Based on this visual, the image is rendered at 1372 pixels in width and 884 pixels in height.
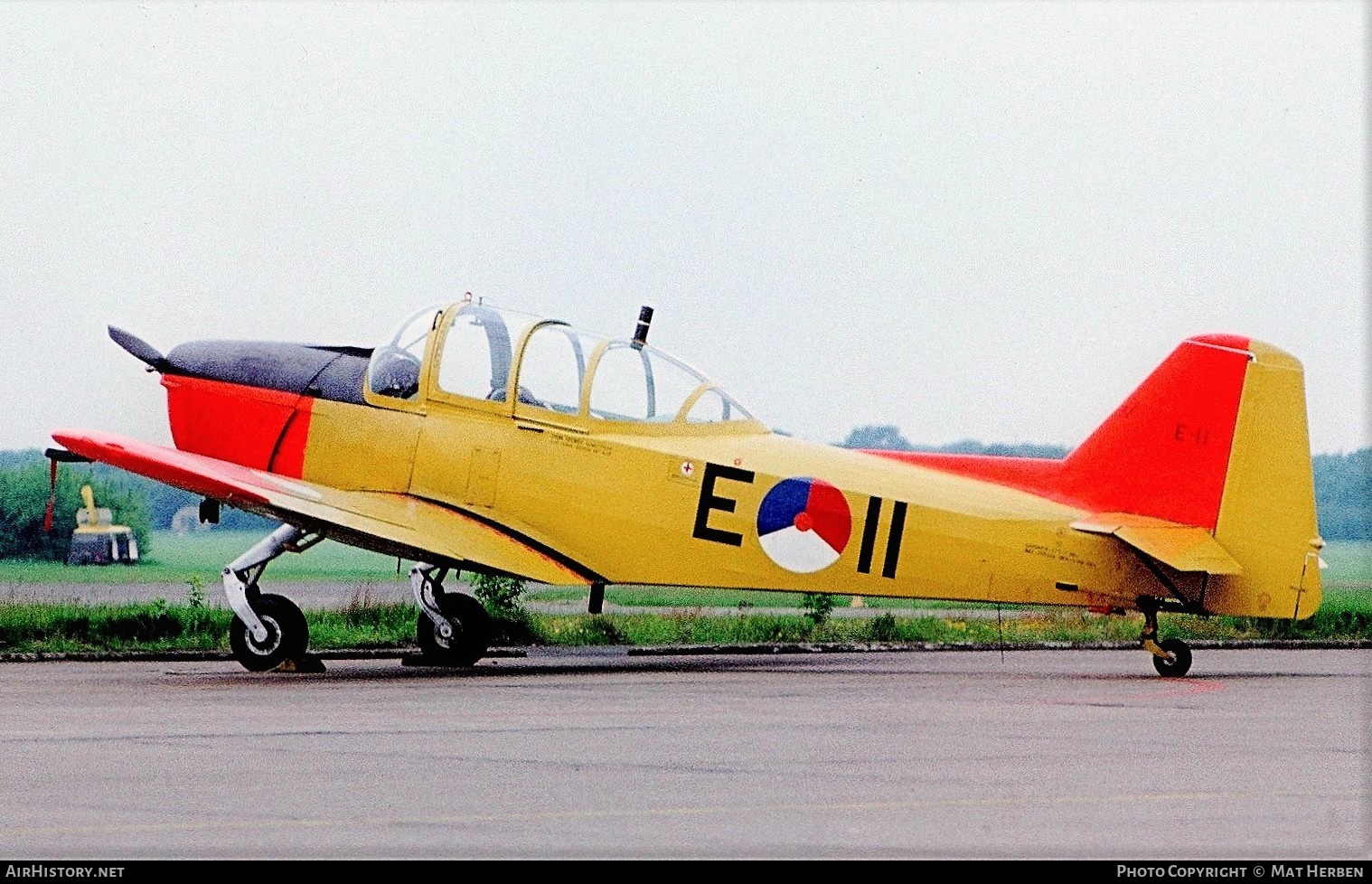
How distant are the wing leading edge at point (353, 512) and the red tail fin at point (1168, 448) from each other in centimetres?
386

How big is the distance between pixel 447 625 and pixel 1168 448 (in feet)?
20.0

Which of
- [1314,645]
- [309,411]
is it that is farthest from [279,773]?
[1314,645]

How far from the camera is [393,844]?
6.77 meters

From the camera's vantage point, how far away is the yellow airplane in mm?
14602

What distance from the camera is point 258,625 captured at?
50.1ft

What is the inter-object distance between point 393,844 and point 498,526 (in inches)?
362

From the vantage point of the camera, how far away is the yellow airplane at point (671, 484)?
47.9 ft

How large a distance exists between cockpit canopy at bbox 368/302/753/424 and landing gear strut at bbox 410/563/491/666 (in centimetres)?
164

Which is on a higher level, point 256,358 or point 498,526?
point 256,358

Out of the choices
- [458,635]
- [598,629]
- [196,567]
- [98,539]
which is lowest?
[196,567]

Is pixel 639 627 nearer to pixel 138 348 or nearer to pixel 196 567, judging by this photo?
pixel 138 348

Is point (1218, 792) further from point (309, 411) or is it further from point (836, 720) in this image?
point (309, 411)

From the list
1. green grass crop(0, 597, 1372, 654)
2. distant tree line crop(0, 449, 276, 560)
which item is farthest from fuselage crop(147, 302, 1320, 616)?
distant tree line crop(0, 449, 276, 560)

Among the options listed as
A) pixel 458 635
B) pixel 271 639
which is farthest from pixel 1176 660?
pixel 271 639
